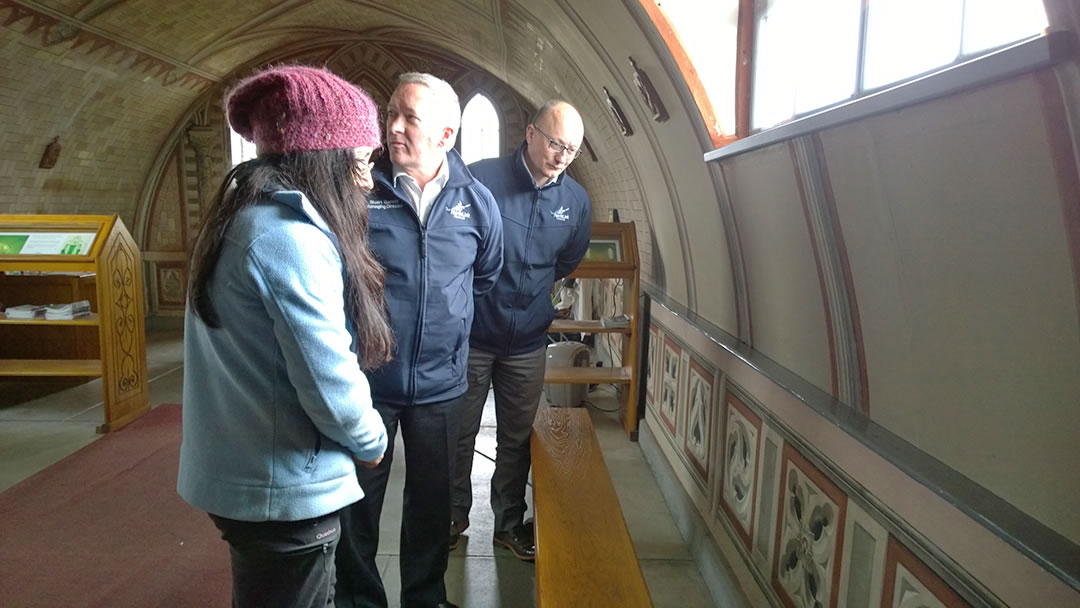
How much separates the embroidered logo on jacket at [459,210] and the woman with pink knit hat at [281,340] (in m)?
0.69

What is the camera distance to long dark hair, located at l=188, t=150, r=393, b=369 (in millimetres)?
1533

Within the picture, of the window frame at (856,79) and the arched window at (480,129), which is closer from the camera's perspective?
the window frame at (856,79)

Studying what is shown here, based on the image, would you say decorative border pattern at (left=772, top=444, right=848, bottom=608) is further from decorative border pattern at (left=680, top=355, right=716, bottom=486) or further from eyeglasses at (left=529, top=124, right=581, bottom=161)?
eyeglasses at (left=529, top=124, right=581, bottom=161)

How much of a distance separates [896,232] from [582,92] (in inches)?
160

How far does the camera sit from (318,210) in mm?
1597

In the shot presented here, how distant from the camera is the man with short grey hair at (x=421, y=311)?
2283 mm

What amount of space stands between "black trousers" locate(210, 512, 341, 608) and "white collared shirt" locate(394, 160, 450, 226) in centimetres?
105

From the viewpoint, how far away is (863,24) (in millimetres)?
1912

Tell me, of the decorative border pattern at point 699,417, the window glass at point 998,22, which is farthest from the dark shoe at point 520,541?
the window glass at point 998,22

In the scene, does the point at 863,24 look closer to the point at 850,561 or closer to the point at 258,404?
the point at 850,561

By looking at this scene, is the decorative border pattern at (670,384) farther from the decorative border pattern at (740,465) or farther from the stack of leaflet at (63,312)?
the stack of leaflet at (63,312)

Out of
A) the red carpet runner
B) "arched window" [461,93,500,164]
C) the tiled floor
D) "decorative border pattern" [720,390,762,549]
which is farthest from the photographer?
"arched window" [461,93,500,164]

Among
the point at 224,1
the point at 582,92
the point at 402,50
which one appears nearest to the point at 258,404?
the point at 582,92

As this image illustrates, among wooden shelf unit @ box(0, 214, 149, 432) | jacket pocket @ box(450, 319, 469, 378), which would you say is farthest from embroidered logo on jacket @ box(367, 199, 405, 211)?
wooden shelf unit @ box(0, 214, 149, 432)
